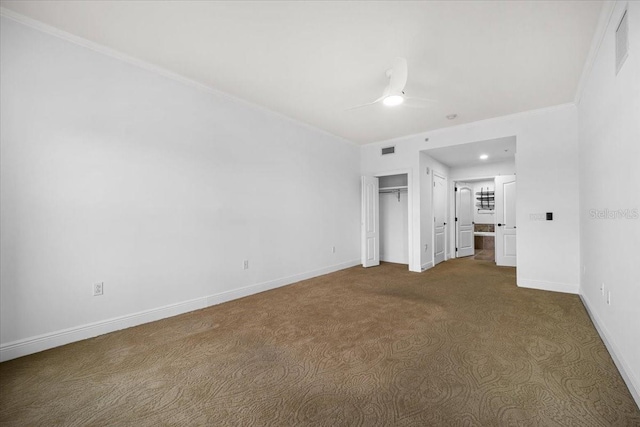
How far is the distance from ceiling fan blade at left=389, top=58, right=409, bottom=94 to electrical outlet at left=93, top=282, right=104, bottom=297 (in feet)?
12.2

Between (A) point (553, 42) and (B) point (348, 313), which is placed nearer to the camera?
(A) point (553, 42)

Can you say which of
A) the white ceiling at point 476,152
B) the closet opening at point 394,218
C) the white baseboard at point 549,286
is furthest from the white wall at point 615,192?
the closet opening at point 394,218

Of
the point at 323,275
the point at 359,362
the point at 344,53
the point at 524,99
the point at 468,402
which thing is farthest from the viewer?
the point at 323,275

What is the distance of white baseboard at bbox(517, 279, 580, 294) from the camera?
4.11 metres

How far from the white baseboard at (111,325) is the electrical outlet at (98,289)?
0.29 m

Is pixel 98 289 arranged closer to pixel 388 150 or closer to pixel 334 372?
pixel 334 372

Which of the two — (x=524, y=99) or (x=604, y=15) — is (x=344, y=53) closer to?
(x=604, y=15)

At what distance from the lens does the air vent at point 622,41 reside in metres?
1.89

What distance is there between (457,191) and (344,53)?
20.4 feet

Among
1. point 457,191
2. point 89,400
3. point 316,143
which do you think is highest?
point 316,143

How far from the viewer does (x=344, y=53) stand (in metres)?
2.88

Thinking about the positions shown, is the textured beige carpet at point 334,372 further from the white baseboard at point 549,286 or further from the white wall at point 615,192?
the white baseboard at point 549,286

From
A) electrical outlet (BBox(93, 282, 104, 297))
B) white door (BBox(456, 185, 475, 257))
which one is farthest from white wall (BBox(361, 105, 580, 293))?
electrical outlet (BBox(93, 282, 104, 297))

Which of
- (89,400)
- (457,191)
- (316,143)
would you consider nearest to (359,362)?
(89,400)
